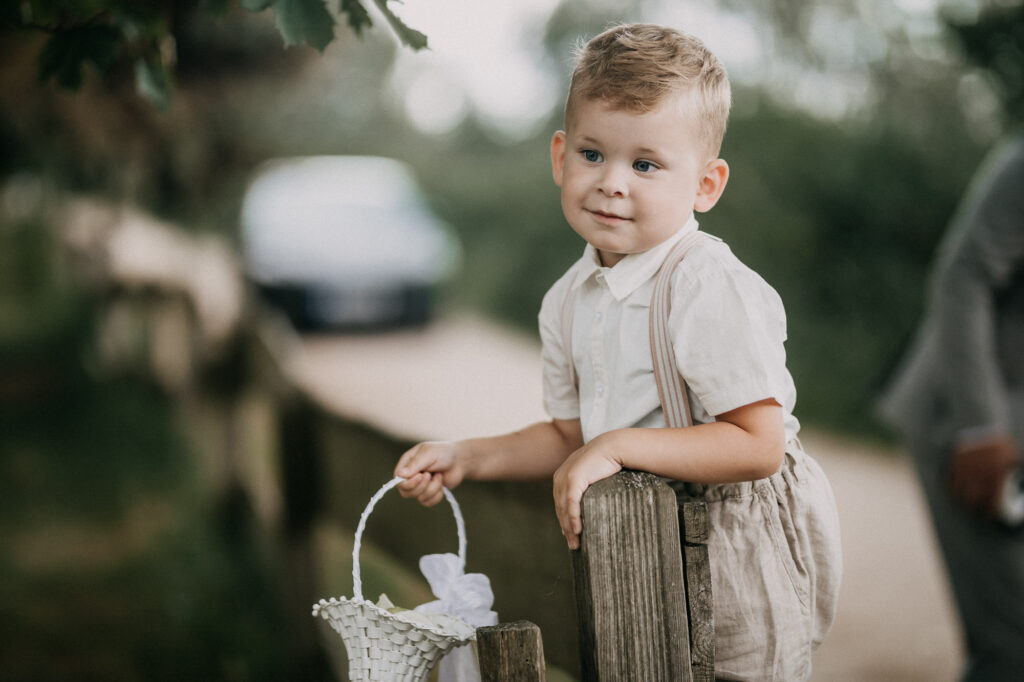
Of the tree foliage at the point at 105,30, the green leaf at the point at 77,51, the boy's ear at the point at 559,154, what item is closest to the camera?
the boy's ear at the point at 559,154

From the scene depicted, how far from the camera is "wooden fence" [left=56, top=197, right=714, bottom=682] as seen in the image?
124 centimetres

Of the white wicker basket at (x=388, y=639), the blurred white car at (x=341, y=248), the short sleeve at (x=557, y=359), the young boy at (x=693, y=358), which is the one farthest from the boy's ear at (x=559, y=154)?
the blurred white car at (x=341, y=248)

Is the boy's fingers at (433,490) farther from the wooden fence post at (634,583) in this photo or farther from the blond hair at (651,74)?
the blond hair at (651,74)

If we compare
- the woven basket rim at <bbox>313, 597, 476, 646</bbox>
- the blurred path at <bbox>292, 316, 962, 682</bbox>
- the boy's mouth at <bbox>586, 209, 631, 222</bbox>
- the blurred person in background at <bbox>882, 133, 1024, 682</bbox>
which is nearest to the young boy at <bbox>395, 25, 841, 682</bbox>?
the boy's mouth at <bbox>586, 209, 631, 222</bbox>

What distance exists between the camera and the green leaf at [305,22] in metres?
1.63

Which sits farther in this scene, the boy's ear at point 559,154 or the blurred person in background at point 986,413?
the blurred person in background at point 986,413

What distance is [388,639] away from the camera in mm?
1371

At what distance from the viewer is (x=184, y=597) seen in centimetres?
507

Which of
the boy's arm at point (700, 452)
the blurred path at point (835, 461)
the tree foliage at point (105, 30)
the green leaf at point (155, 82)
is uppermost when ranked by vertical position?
the tree foliage at point (105, 30)

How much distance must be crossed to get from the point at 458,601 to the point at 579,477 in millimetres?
341

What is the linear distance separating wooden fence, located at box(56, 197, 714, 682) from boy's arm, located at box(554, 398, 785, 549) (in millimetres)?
46

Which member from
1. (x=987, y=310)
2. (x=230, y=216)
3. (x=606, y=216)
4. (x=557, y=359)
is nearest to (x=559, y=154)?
(x=606, y=216)

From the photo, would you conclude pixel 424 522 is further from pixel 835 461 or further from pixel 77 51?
pixel 835 461

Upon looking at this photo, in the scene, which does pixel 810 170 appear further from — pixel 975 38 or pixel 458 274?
pixel 458 274
